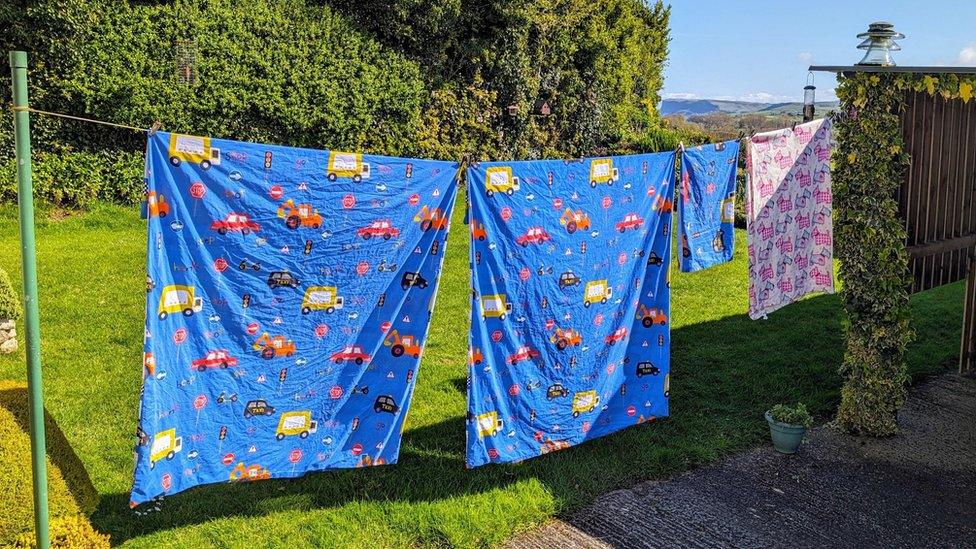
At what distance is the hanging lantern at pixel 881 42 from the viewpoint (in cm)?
568

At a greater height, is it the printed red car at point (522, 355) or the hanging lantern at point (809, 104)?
the hanging lantern at point (809, 104)

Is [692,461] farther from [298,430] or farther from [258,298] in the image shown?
[258,298]

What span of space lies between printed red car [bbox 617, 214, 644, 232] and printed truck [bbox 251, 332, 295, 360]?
231 cm

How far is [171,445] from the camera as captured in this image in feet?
12.9

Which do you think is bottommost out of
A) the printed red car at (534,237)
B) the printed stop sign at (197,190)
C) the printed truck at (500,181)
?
the printed red car at (534,237)

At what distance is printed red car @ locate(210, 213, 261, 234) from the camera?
156 inches

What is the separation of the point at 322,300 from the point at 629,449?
2712mm

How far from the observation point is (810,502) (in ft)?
17.0

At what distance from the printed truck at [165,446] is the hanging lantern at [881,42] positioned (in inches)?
209

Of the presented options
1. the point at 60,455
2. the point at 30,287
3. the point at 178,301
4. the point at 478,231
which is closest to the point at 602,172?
the point at 478,231

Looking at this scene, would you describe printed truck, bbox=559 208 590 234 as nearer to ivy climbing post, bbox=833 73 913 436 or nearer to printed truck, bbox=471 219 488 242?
printed truck, bbox=471 219 488 242

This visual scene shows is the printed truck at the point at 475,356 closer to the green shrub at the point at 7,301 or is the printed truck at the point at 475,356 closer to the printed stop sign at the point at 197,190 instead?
the printed stop sign at the point at 197,190

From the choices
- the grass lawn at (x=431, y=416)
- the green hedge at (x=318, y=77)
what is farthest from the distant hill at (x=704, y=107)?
the grass lawn at (x=431, y=416)

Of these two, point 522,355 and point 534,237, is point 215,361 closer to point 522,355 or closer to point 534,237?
point 522,355
